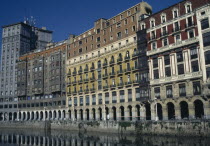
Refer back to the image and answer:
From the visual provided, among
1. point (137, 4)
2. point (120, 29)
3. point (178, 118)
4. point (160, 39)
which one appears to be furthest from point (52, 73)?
point (178, 118)

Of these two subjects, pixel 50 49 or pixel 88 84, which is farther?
pixel 50 49

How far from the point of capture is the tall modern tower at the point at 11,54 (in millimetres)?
136625

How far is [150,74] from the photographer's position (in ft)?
222

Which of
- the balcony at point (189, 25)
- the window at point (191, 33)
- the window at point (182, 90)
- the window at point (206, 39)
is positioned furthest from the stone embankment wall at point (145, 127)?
the balcony at point (189, 25)

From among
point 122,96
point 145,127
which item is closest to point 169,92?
point 145,127

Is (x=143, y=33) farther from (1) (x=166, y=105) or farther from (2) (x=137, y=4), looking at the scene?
(1) (x=166, y=105)

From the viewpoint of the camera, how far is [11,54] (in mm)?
139000

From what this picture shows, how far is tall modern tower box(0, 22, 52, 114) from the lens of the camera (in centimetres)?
13662

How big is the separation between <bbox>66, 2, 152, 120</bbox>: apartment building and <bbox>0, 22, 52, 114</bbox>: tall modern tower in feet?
148

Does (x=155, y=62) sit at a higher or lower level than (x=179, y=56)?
lower

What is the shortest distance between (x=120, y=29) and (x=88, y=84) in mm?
25523

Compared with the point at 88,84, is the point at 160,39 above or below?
above

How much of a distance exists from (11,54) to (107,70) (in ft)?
249

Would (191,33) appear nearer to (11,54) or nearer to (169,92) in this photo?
(169,92)
